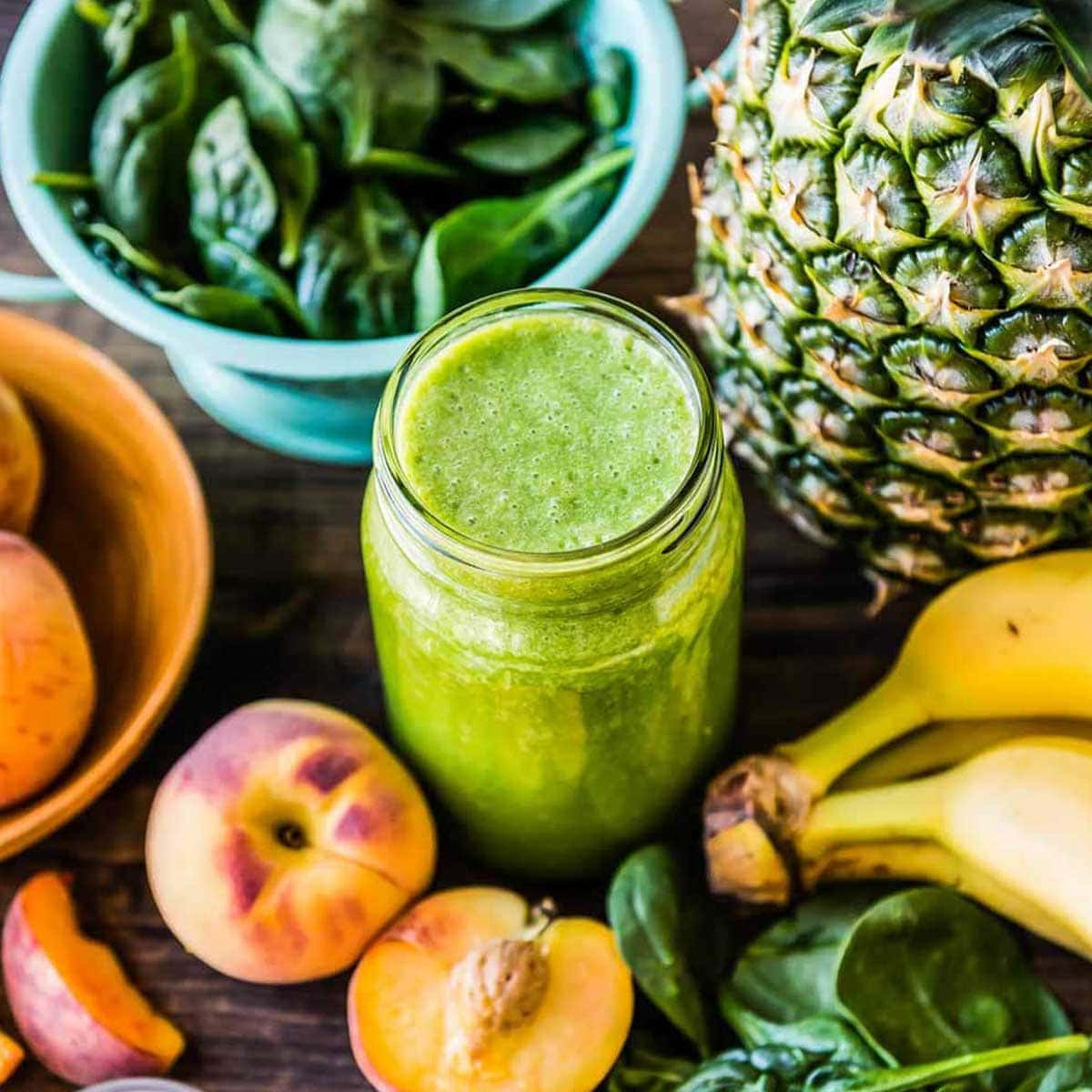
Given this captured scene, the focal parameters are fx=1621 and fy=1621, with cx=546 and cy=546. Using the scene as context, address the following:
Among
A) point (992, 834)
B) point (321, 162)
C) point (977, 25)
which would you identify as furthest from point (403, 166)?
point (992, 834)

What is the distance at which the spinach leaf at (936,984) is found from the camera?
2.56 ft

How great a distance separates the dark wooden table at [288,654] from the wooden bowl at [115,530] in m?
0.04

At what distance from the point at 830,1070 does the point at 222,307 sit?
19.6 inches

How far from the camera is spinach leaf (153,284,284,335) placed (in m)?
0.86

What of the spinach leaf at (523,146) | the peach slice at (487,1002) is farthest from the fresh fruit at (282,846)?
the spinach leaf at (523,146)

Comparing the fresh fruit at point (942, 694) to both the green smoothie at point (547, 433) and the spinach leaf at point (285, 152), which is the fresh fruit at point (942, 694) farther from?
the spinach leaf at point (285, 152)

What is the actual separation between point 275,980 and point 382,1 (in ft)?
1.78

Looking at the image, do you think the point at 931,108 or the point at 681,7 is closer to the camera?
the point at 931,108

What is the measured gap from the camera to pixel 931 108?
67cm

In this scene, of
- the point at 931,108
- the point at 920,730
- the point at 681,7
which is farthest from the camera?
the point at 681,7

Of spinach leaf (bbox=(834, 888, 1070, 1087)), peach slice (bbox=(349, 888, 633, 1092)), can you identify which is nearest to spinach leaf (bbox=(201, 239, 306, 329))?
peach slice (bbox=(349, 888, 633, 1092))

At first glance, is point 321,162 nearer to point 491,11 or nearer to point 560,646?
point 491,11

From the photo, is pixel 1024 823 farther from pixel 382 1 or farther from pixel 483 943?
pixel 382 1

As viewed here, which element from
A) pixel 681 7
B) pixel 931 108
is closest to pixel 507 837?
pixel 931 108
